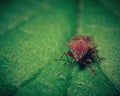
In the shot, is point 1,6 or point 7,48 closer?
point 7,48

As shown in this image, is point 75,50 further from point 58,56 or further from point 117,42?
point 117,42

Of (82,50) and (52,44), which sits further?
(82,50)

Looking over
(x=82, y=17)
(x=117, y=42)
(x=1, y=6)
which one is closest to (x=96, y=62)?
(x=117, y=42)

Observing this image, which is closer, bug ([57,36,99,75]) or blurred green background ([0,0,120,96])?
blurred green background ([0,0,120,96])

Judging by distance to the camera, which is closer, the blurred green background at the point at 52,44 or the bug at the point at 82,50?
the blurred green background at the point at 52,44
